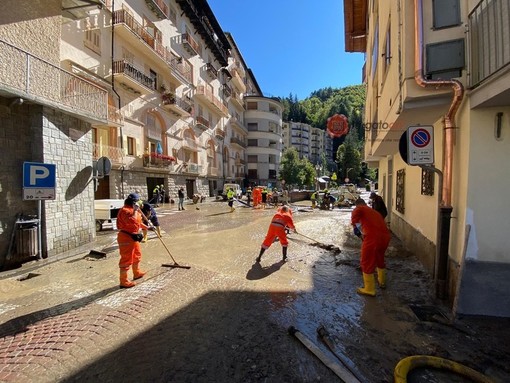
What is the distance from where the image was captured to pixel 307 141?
112625mm

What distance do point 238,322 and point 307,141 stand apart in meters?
112

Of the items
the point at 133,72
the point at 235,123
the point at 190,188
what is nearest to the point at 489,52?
the point at 133,72

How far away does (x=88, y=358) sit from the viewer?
3.13 meters

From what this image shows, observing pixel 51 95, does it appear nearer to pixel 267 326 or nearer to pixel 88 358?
pixel 88 358

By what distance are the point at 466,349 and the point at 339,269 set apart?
129 inches

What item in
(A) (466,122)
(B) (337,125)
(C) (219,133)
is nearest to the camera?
(A) (466,122)

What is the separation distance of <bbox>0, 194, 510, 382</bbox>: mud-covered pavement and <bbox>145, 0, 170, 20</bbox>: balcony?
73.7 ft

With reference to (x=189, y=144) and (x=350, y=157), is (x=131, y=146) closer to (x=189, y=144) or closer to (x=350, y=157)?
(x=189, y=144)

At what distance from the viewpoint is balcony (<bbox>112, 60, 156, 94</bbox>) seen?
19250 mm

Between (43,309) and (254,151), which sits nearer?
(43,309)

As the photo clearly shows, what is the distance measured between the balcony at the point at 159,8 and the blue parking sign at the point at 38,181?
67.2ft

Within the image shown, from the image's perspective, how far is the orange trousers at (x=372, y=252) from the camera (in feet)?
16.5

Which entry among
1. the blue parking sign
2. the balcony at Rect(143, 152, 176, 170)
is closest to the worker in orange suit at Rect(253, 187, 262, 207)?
the balcony at Rect(143, 152, 176, 170)

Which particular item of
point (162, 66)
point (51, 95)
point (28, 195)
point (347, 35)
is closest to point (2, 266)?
point (28, 195)
